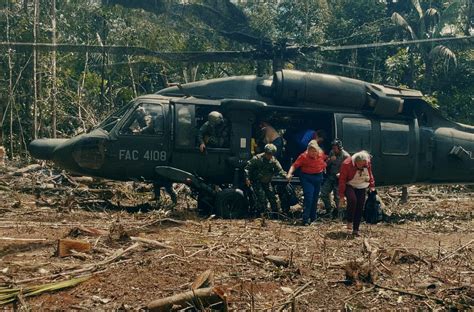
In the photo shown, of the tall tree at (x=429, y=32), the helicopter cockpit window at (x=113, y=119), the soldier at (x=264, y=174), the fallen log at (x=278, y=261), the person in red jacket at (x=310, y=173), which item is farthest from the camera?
the tall tree at (x=429, y=32)

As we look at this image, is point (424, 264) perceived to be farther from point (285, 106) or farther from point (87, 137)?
point (87, 137)

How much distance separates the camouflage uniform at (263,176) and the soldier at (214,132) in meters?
0.82

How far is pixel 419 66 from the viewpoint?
25297mm

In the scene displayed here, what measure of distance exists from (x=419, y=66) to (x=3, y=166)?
1692 centimetres

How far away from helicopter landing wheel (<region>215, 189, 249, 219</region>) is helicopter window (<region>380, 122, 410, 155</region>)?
10.8 feet

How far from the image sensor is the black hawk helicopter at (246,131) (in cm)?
1117

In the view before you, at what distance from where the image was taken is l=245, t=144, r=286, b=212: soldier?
10836 millimetres

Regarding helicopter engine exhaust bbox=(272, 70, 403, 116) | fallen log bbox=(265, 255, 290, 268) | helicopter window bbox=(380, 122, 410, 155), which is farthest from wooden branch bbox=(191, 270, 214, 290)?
helicopter window bbox=(380, 122, 410, 155)

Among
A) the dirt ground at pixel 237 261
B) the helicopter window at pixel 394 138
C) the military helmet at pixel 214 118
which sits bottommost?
the dirt ground at pixel 237 261

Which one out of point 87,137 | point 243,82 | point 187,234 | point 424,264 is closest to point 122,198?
point 87,137

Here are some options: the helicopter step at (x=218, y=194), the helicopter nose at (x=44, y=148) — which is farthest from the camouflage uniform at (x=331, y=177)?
the helicopter nose at (x=44, y=148)

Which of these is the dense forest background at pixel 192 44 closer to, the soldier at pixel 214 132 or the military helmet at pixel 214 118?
the soldier at pixel 214 132

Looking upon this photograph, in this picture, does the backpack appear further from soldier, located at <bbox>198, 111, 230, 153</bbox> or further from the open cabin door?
soldier, located at <bbox>198, 111, 230, 153</bbox>

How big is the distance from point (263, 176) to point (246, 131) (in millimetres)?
1175
